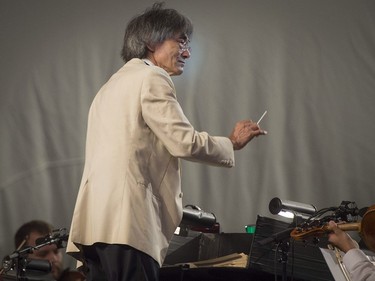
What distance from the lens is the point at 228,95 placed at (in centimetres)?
423

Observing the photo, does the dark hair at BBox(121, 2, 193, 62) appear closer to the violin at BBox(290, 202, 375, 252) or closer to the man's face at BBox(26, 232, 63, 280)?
the violin at BBox(290, 202, 375, 252)

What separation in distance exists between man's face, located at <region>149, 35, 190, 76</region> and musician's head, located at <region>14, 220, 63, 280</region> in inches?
72.2

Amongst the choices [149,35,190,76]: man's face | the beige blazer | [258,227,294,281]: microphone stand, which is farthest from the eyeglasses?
[258,227,294,281]: microphone stand

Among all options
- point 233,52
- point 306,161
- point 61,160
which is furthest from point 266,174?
point 61,160

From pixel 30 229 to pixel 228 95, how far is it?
4.84 ft

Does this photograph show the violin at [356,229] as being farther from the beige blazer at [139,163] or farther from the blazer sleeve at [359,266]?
the beige blazer at [139,163]

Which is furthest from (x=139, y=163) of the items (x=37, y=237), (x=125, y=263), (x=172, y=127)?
(x=37, y=237)

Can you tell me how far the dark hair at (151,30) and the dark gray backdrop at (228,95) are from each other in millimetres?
1788

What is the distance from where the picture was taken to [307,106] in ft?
14.0

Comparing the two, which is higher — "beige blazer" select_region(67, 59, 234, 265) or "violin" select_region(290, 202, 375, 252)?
"beige blazer" select_region(67, 59, 234, 265)

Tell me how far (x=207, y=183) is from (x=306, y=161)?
0.65 metres

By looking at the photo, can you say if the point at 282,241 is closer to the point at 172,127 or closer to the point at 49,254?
the point at 172,127

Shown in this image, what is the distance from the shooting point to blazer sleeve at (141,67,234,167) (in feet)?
6.44

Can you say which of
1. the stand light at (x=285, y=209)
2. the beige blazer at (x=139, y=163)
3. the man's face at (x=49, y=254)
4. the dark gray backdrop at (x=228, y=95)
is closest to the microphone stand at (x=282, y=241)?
the stand light at (x=285, y=209)
